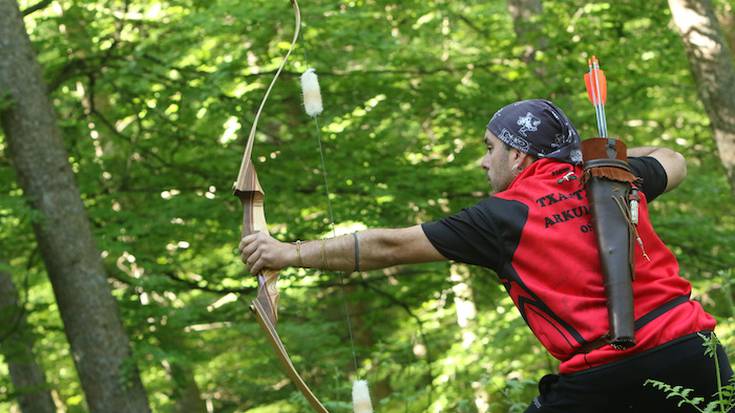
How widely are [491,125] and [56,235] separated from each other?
452 centimetres

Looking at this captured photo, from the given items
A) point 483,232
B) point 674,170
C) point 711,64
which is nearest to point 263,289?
point 483,232

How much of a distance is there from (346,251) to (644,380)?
89 centimetres

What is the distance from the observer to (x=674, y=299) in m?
2.77

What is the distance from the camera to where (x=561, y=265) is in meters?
2.71

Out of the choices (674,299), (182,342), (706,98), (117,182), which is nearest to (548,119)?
(674,299)

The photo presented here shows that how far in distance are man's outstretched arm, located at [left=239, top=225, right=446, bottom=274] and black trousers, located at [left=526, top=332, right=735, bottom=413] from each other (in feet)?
1.70

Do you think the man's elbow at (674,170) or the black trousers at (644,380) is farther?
the man's elbow at (674,170)

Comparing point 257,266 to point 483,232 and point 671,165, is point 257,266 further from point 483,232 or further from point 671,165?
point 671,165

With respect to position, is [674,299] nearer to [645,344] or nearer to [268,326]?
[645,344]

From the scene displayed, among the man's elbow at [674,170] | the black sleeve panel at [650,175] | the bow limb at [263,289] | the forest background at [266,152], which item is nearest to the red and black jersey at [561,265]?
the black sleeve panel at [650,175]

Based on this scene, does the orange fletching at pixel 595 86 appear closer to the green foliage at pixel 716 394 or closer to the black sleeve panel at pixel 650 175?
the black sleeve panel at pixel 650 175

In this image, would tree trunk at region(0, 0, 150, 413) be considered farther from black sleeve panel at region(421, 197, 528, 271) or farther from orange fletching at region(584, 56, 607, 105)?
black sleeve panel at region(421, 197, 528, 271)

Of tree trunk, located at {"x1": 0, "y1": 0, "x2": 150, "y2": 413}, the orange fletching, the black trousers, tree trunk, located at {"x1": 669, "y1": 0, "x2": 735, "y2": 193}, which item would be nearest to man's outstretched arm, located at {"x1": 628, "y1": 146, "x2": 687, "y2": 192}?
the orange fletching

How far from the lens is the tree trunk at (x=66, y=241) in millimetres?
6754
